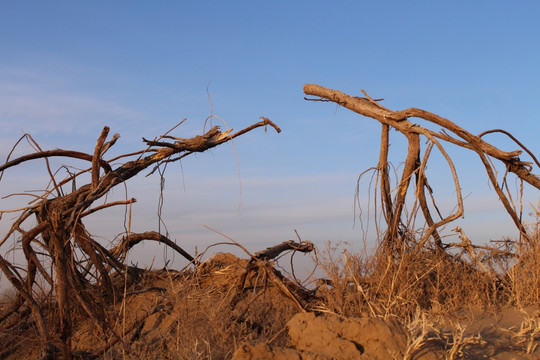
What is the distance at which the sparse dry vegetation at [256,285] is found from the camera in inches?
190

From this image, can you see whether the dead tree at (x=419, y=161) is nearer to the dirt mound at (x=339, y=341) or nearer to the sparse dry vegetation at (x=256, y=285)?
the sparse dry vegetation at (x=256, y=285)

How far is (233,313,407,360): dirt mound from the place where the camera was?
3.46 m

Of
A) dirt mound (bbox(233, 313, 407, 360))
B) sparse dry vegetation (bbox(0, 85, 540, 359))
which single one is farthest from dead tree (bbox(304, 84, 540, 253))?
dirt mound (bbox(233, 313, 407, 360))

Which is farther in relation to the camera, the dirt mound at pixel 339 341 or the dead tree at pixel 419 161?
the dead tree at pixel 419 161

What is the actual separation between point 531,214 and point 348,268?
2687mm

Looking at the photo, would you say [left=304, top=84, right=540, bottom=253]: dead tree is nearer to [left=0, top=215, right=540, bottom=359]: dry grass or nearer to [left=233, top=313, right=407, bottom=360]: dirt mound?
[left=0, top=215, right=540, bottom=359]: dry grass

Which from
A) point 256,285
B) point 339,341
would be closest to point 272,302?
point 256,285

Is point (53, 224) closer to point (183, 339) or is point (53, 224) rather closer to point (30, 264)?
point (30, 264)

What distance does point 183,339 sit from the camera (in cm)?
471

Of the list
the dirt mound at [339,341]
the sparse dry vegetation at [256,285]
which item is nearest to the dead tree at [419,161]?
the sparse dry vegetation at [256,285]

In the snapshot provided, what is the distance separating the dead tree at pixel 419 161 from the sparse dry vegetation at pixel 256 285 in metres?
0.02

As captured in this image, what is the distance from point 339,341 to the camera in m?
3.60

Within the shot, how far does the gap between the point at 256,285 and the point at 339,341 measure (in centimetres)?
229

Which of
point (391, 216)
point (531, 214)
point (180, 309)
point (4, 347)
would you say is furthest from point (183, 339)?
point (531, 214)
